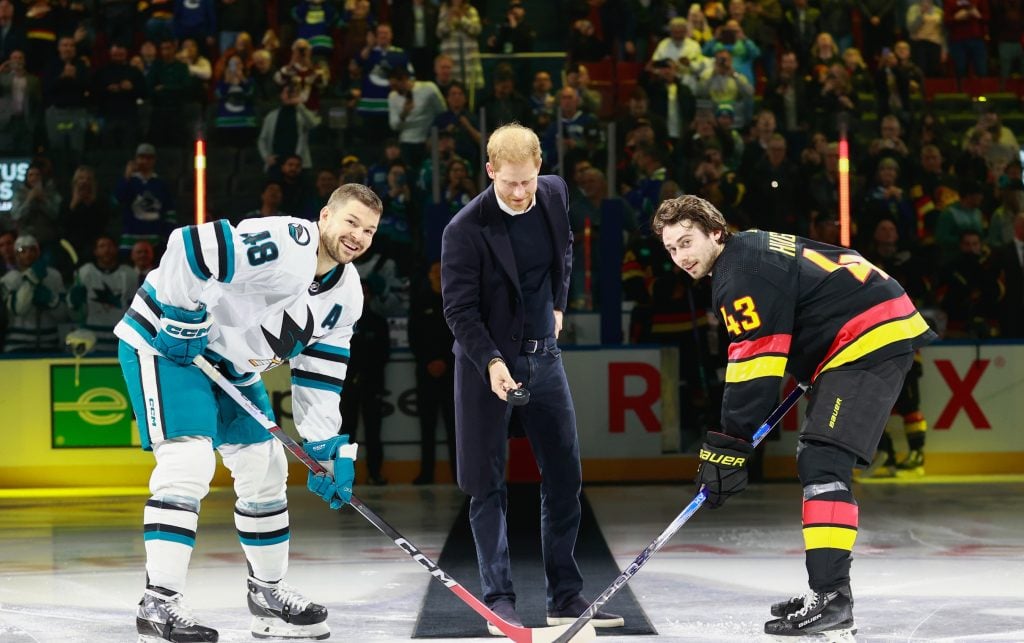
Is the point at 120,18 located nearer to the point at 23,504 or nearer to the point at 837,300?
the point at 23,504

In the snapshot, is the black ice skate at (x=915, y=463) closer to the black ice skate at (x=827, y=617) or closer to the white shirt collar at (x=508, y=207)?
the black ice skate at (x=827, y=617)

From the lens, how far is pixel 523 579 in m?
6.53

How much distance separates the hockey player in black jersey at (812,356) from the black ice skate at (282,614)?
1523 mm

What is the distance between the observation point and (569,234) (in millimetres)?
5445

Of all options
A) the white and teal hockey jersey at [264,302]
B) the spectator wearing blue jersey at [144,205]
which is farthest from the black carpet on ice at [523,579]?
the spectator wearing blue jersey at [144,205]

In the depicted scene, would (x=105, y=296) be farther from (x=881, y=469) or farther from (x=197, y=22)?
(x=881, y=469)

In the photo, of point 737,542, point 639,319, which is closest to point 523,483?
point 639,319

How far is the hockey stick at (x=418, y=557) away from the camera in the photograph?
193 inches

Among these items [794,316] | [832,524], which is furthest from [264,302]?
[832,524]

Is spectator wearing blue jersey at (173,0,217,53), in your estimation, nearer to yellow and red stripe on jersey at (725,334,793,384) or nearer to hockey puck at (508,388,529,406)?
hockey puck at (508,388,529,406)

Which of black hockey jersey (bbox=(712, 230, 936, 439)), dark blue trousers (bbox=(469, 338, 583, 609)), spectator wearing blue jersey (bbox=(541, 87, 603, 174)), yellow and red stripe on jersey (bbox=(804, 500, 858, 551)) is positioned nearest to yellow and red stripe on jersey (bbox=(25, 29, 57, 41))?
spectator wearing blue jersey (bbox=(541, 87, 603, 174))

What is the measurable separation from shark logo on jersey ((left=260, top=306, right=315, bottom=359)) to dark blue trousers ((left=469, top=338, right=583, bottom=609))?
731mm

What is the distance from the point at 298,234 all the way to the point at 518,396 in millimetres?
938

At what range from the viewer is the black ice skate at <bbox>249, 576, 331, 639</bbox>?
5.21 metres
